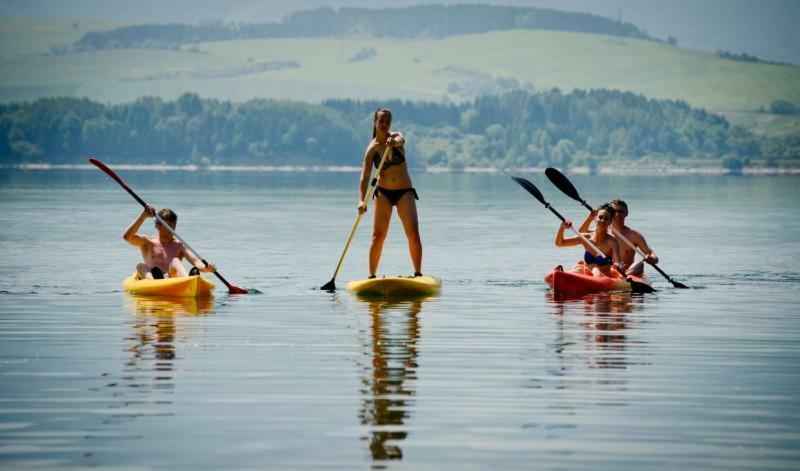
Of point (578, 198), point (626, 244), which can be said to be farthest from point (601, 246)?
point (578, 198)

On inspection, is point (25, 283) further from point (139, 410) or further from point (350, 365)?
point (139, 410)

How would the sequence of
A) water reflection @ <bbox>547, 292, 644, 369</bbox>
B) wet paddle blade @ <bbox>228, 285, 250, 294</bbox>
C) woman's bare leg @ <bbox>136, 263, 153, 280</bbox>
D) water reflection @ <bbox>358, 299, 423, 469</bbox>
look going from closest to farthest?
water reflection @ <bbox>358, 299, 423, 469</bbox>, water reflection @ <bbox>547, 292, 644, 369</bbox>, woman's bare leg @ <bbox>136, 263, 153, 280</bbox>, wet paddle blade @ <bbox>228, 285, 250, 294</bbox>

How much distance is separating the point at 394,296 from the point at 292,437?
10.1 m

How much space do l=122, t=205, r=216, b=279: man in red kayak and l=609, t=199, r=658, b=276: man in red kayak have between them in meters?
6.10

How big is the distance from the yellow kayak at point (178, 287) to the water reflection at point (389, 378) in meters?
2.64

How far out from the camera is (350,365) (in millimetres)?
13438

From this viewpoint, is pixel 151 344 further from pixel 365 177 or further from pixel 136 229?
pixel 365 177

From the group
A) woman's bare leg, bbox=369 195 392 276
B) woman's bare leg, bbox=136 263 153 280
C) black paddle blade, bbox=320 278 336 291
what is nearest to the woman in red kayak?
woman's bare leg, bbox=369 195 392 276

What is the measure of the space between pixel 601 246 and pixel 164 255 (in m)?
6.35

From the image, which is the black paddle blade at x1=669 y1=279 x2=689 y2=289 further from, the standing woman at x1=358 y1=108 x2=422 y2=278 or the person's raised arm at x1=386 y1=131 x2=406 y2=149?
the person's raised arm at x1=386 y1=131 x2=406 y2=149

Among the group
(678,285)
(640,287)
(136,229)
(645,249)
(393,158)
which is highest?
(393,158)

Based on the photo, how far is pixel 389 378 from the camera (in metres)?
12.6

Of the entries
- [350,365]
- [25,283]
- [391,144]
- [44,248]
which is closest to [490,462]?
Result: [350,365]

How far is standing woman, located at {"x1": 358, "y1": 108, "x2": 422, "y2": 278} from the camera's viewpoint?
792 inches
